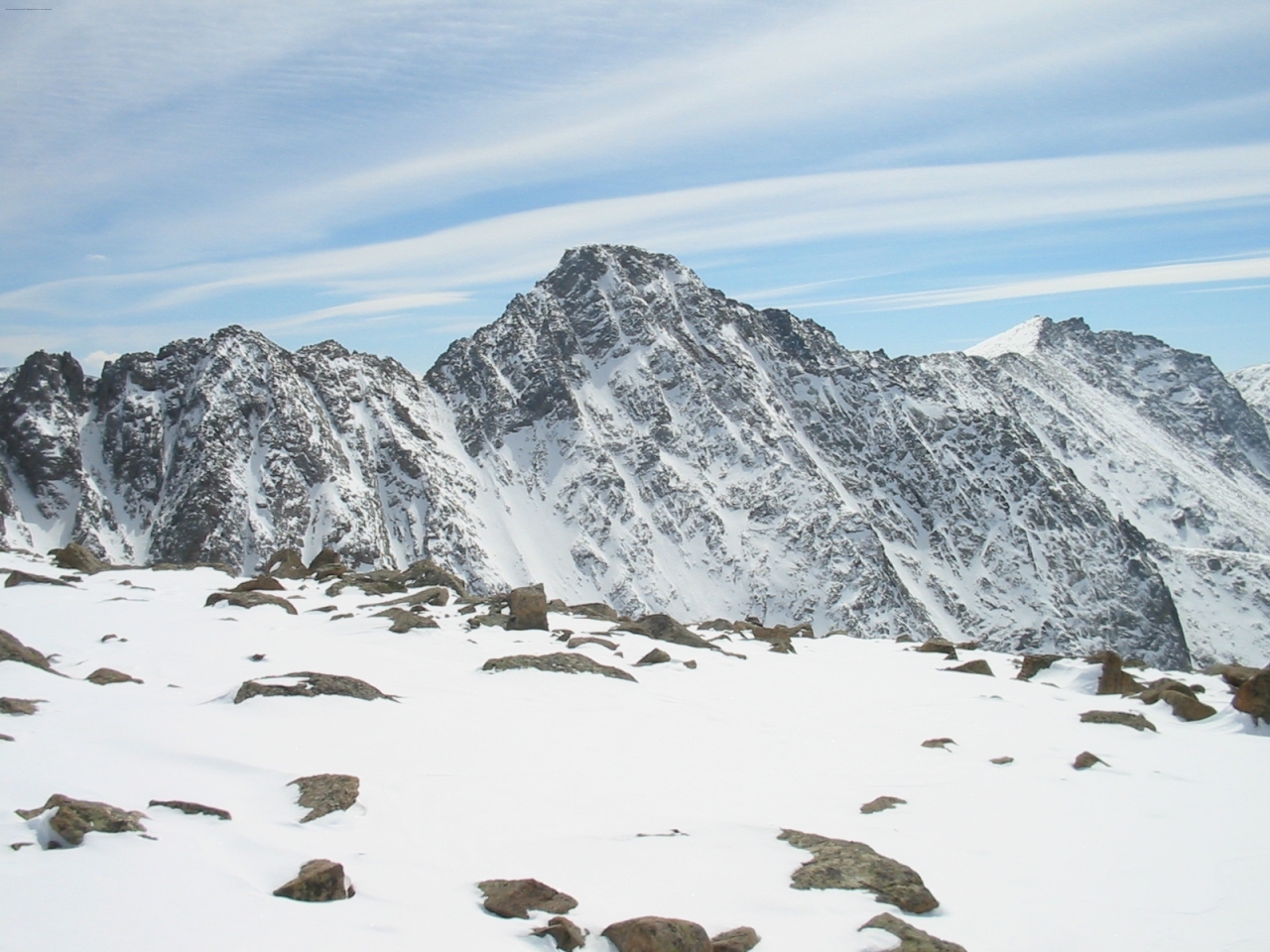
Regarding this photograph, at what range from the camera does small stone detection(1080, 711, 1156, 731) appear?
48.3ft

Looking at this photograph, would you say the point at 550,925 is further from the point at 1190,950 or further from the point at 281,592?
→ the point at 281,592

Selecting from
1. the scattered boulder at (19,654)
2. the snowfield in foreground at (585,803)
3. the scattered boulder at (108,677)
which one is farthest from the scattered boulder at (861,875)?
the scattered boulder at (19,654)

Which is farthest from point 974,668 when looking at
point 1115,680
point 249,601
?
point 249,601

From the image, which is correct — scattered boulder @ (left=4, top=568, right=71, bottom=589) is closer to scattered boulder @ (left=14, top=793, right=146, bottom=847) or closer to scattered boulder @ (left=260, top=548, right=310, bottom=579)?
scattered boulder @ (left=260, top=548, right=310, bottom=579)

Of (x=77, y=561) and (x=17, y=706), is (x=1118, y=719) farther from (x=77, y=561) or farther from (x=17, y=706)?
(x=77, y=561)

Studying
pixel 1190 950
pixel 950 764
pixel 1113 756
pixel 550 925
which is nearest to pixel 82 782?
pixel 550 925

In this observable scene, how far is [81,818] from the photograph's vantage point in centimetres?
667

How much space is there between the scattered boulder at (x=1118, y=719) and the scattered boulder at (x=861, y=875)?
9.02m

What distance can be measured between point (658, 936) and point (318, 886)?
8.65 feet

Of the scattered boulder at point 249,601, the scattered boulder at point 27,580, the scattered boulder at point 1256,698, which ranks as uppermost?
the scattered boulder at point 27,580

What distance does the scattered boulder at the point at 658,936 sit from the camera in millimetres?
6211

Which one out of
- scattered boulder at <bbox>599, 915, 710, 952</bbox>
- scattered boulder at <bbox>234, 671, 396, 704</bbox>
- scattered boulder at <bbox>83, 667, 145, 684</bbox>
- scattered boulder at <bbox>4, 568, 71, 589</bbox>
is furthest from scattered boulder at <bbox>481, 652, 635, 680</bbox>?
scattered boulder at <bbox>4, 568, 71, 589</bbox>

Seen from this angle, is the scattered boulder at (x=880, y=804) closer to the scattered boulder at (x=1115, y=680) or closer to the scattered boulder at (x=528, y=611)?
the scattered boulder at (x=1115, y=680)

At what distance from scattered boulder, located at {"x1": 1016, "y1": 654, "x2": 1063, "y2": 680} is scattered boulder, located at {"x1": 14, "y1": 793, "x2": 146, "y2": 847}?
1979 centimetres
